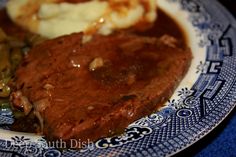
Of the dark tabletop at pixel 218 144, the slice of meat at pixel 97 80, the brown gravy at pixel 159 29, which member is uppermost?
the brown gravy at pixel 159 29

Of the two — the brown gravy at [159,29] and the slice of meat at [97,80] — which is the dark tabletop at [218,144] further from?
the brown gravy at [159,29]

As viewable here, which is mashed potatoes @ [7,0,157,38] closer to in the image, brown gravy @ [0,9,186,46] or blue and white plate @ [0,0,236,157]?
brown gravy @ [0,9,186,46]

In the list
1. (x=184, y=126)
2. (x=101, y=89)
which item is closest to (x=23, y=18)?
(x=101, y=89)

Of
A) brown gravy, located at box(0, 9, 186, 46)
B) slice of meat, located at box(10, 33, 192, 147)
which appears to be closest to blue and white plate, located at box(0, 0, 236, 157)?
slice of meat, located at box(10, 33, 192, 147)

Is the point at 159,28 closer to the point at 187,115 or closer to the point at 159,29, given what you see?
the point at 159,29

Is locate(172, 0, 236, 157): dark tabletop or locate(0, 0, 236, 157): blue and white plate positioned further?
locate(172, 0, 236, 157): dark tabletop

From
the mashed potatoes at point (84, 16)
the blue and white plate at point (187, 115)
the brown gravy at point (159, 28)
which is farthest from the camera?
the brown gravy at point (159, 28)

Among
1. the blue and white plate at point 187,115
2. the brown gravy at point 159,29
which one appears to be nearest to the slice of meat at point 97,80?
the blue and white plate at point 187,115
